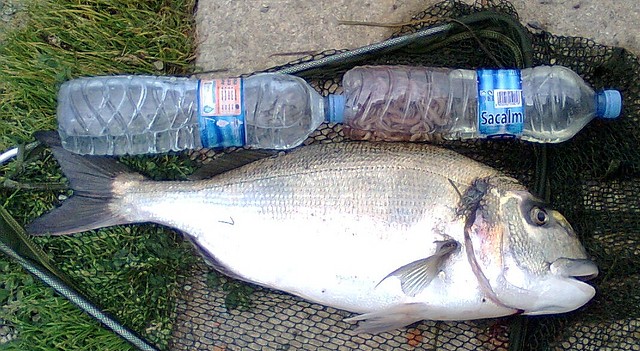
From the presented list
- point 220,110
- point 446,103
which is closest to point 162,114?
point 220,110

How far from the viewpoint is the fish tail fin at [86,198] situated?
300 cm

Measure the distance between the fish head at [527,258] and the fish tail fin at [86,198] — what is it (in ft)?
5.09

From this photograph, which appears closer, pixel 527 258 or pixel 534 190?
Answer: pixel 527 258

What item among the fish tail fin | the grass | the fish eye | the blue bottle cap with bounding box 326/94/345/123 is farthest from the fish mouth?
the fish tail fin

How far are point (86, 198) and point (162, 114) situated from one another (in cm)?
52

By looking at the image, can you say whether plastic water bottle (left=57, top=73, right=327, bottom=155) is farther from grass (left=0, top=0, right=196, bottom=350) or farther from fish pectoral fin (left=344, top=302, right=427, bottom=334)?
fish pectoral fin (left=344, top=302, right=427, bottom=334)

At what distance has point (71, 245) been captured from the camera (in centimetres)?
327

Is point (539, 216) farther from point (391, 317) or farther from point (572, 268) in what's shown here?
point (391, 317)

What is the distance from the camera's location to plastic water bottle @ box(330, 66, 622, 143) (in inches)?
120

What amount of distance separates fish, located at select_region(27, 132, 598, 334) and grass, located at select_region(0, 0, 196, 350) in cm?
27

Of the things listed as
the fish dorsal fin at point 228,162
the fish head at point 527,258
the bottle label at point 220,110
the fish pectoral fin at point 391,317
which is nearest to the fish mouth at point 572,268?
the fish head at point 527,258

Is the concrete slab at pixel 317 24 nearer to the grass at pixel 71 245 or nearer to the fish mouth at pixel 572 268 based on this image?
the grass at pixel 71 245

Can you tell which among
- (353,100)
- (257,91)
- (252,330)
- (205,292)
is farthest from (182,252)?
(353,100)

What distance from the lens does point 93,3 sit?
3512 millimetres
